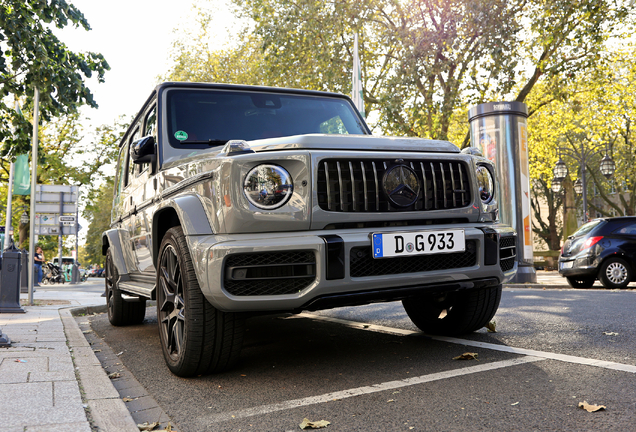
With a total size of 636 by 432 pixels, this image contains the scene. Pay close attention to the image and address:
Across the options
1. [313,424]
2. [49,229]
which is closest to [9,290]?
[313,424]

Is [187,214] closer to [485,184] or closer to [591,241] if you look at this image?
[485,184]

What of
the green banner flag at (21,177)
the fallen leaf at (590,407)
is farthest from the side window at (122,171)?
the green banner flag at (21,177)

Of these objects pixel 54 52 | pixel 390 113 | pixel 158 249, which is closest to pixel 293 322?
pixel 158 249

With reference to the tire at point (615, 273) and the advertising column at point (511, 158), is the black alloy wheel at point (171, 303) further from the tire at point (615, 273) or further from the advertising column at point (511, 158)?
the advertising column at point (511, 158)

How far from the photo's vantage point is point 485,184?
4066 mm

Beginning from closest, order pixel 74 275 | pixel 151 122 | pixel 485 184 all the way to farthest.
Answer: pixel 485 184 → pixel 151 122 → pixel 74 275

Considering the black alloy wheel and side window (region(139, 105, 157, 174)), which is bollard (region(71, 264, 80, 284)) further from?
the black alloy wheel

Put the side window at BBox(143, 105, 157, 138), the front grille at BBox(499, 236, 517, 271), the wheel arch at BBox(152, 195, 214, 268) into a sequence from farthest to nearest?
the side window at BBox(143, 105, 157, 138) → the front grille at BBox(499, 236, 517, 271) → the wheel arch at BBox(152, 195, 214, 268)

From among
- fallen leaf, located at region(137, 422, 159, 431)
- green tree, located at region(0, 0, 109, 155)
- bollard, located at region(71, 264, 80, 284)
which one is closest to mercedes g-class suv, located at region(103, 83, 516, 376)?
fallen leaf, located at region(137, 422, 159, 431)

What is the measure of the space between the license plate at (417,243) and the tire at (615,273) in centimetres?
881

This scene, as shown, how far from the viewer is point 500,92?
1809cm

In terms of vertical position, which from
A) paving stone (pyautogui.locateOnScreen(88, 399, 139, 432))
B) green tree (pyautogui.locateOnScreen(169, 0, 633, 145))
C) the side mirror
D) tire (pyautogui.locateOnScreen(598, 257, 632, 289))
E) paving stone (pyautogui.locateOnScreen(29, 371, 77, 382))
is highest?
green tree (pyautogui.locateOnScreen(169, 0, 633, 145))

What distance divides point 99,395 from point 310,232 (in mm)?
1481

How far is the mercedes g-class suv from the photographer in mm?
3264
